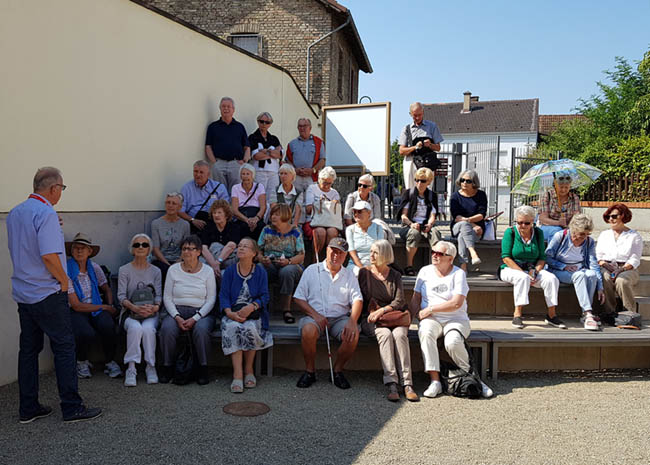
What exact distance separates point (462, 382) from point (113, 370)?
3209 mm

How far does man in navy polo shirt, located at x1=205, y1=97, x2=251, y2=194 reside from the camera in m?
8.02

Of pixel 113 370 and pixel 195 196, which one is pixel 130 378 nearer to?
pixel 113 370

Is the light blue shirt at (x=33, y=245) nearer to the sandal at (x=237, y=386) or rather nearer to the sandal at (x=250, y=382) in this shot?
the sandal at (x=237, y=386)

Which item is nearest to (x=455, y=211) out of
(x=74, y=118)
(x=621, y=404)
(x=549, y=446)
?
(x=621, y=404)

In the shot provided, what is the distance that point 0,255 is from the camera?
4953mm

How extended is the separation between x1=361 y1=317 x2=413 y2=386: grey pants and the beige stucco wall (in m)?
3.25

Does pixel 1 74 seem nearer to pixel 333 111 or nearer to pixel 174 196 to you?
pixel 174 196

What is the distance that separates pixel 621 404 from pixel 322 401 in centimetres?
253

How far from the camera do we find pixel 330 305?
17.8 feet

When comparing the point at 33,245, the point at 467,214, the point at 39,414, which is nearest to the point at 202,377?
the point at 39,414

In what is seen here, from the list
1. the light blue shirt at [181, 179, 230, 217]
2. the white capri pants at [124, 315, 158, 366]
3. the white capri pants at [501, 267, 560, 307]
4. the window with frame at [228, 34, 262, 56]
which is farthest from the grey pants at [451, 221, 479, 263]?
the window with frame at [228, 34, 262, 56]

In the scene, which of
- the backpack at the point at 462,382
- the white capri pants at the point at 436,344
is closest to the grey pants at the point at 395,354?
the white capri pants at the point at 436,344

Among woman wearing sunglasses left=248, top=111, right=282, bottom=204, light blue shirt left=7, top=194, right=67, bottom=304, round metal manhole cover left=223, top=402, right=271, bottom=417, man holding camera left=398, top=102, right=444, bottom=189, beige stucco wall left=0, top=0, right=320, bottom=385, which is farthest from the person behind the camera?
woman wearing sunglasses left=248, top=111, right=282, bottom=204

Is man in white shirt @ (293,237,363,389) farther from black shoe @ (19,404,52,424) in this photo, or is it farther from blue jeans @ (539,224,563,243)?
blue jeans @ (539,224,563,243)
